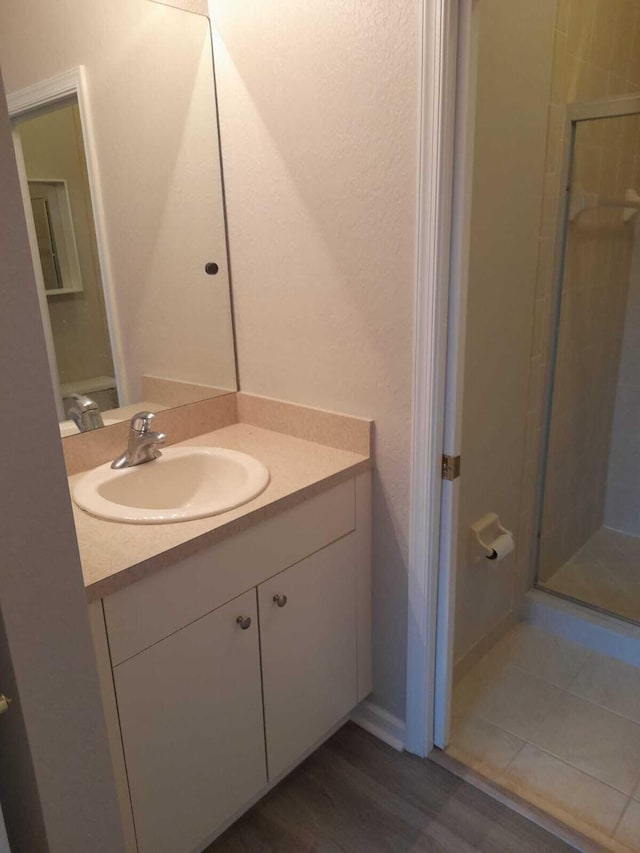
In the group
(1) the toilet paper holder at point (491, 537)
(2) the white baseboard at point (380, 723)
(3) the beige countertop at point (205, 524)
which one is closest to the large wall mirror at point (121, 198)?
(3) the beige countertop at point (205, 524)

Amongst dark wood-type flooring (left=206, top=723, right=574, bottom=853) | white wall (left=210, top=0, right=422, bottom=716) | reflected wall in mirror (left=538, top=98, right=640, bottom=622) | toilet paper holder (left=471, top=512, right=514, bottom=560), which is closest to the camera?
white wall (left=210, top=0, right=422, bottom=716)

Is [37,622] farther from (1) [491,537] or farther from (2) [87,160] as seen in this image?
(1) [491,537]

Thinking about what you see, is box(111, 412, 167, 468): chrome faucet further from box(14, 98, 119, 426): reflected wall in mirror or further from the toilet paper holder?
the toilet paper holder

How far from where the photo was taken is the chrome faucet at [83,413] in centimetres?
153

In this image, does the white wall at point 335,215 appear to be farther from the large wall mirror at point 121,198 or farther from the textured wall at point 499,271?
the textured wall at point 499,271

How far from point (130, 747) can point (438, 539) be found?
0.82 m

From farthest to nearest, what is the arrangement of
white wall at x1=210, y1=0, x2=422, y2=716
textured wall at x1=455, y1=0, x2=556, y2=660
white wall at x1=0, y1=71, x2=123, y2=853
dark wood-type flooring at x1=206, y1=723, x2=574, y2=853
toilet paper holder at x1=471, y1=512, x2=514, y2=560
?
toilet paper holder at x1=471, y1=512, x2=514, y2=560 → textured wall at x1=455, y1=0, x2=556, y2=660 → dark wood-type flooring at x1=206, y1=723, x2=574, y2=853 → white wall at x1=210, y1=0, x2=422, y2=716 → white wall at x1=0, y1=71, x2=123, y2=853

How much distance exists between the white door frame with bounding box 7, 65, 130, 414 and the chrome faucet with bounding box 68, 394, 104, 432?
0.13 ft

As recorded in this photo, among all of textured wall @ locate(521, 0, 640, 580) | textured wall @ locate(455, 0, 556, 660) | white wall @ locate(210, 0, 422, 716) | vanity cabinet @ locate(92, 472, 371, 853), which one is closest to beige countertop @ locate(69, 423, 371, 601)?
vanity cabinet @ locate(92, 472, 371, 853)

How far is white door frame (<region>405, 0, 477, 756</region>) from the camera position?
122 centimetres

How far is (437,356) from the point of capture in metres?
1.37

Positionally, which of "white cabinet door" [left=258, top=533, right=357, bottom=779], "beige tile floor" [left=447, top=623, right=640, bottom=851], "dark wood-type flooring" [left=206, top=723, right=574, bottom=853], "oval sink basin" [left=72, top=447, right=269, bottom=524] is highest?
Answer: "oval sink basin" [left=72, top=447, right=269, bottom=524]

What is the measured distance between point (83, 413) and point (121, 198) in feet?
1.84

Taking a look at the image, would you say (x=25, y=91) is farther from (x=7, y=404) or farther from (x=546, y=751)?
(x=546, y=751)
